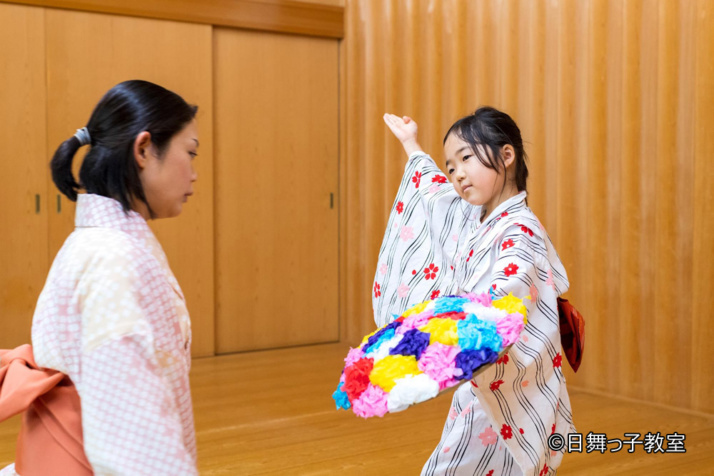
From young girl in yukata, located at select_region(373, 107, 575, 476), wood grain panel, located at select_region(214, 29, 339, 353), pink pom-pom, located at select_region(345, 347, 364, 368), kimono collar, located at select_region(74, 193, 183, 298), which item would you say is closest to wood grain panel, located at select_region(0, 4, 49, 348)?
wood grain panel, located at select_region(214, 29, 339, 353)

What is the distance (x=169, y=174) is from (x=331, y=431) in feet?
8.41

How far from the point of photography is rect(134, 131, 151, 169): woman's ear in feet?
4.15

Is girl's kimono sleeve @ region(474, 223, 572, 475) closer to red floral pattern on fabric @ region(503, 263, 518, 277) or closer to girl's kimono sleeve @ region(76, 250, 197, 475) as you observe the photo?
red floral pattern on fabric @ region(503, 263, 518, 277)

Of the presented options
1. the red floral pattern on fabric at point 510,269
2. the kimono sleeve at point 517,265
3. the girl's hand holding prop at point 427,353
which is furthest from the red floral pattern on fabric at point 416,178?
the girl's hand holding prop at point 427,353

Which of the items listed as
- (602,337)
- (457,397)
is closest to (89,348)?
(457,397)

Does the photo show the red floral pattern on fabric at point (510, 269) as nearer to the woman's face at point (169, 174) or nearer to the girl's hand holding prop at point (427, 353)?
the girl's hand holding prop at point (427, 353)

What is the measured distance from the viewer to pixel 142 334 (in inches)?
44.9

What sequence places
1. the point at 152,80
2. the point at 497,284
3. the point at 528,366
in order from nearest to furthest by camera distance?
the point at 497,284
the point at 528,366
the point at 152,80

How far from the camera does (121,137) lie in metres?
1.26

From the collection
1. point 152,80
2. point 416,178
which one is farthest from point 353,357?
point 152,80

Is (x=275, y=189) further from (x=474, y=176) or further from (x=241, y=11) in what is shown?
(x=474, y=176)

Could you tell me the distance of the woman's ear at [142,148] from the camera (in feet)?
4.15

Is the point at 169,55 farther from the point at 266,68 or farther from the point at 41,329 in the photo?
the point at 41,329

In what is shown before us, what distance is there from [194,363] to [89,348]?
4332mm
